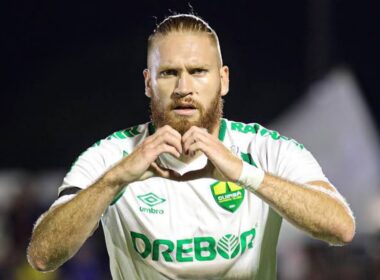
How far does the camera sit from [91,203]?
11.5 ft

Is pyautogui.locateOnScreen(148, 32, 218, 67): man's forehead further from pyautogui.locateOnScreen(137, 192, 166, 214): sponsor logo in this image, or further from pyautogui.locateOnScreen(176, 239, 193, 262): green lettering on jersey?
pyautogui.locateOnScreen(176, 239, 193, 262): green lettering on jersey

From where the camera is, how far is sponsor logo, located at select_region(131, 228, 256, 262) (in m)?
3.88

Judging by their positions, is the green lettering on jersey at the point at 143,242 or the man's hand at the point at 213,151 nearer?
the man's hand at the point at 213,151

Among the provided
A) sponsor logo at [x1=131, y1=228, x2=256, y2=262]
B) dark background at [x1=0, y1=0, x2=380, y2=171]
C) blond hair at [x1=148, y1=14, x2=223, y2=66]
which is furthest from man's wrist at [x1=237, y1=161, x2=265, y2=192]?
dark background at [x1=0, y1=0, x2=380, y2=171]

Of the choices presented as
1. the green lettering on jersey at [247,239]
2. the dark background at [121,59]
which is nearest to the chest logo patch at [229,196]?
the green lettering on jersey at [247,239]

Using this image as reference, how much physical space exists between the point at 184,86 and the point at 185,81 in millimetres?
32

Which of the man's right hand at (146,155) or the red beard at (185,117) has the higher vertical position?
the red beard at (185,117)

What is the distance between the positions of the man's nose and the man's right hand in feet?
0.92

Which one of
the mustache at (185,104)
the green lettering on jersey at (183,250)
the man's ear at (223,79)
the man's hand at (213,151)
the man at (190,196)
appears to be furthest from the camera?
the man's ear at (223,79)

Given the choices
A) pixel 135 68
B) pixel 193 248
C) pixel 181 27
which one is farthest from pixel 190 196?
pixel 135 68

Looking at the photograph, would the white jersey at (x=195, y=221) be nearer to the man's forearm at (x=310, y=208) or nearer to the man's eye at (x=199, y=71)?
the man's forearm at (x=310, y=208)

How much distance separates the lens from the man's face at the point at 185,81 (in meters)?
3.74

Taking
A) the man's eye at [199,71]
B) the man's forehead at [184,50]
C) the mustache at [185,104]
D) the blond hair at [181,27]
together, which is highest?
the blond hair at [181,27]

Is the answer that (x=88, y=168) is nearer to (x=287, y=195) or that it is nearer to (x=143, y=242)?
(x=143, y=242)
